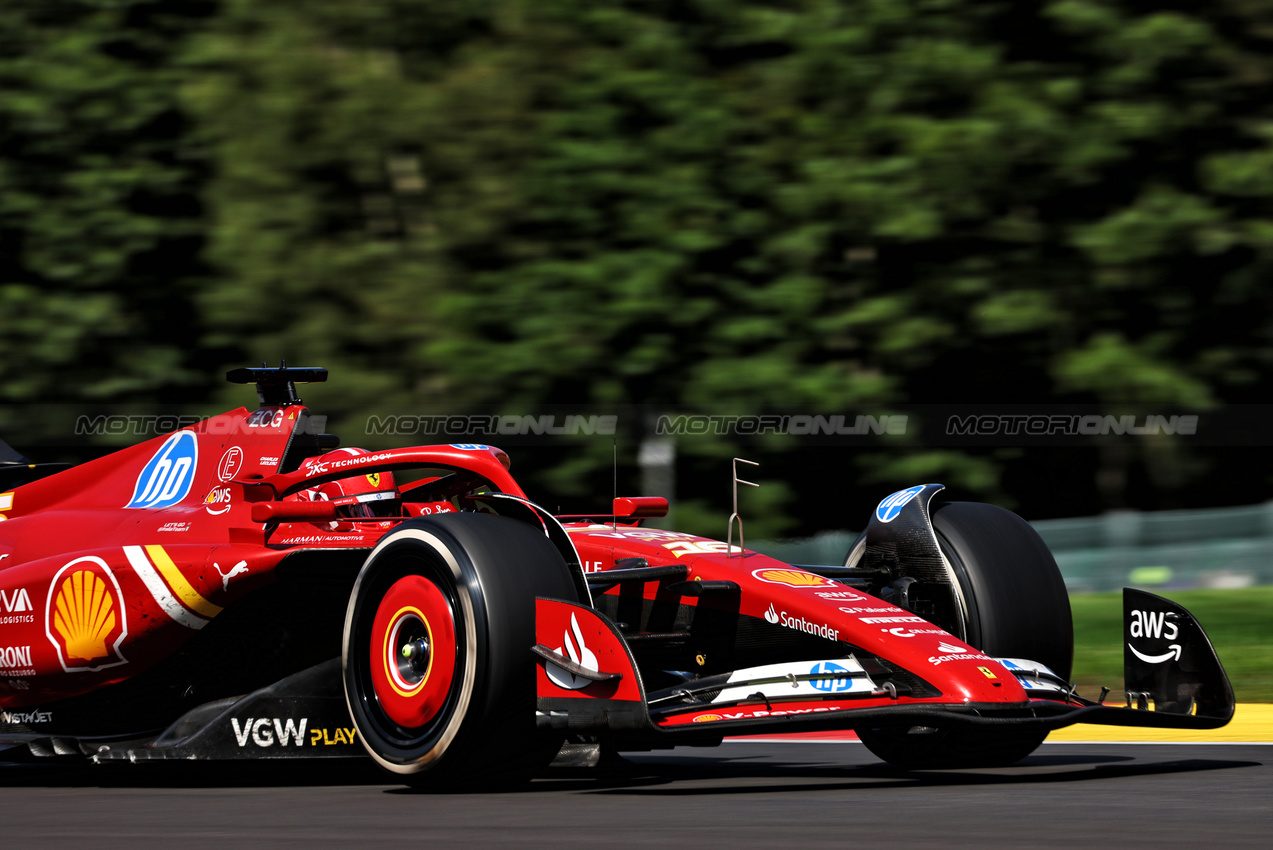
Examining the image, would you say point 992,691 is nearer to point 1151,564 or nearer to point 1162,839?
point 1162,839

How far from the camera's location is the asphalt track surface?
458 centimetres

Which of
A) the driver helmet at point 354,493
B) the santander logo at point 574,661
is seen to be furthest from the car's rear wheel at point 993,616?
the driver helmet at point 354,493

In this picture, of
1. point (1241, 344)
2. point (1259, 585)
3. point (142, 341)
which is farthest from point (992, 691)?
point (142, 341)

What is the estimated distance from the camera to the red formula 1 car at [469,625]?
5.58 meters

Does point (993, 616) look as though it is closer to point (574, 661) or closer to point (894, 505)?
point (894, 505)

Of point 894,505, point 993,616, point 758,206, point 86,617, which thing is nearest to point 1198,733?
point 993,616

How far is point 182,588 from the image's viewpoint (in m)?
6.77

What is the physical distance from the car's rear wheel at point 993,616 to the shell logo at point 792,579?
0.72 metres

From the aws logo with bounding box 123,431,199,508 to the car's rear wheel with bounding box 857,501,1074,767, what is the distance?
3.21m

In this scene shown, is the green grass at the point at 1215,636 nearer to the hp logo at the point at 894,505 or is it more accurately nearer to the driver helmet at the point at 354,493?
the hp logo at the point at 894,505

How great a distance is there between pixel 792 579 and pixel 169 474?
3020 mm

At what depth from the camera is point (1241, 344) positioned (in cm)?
1312

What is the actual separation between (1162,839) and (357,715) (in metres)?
2.85

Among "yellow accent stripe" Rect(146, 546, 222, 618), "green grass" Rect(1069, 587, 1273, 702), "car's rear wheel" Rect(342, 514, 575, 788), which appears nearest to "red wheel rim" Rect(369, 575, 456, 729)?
"car's rear wheel" Rect(342, 514, 575, 788)
